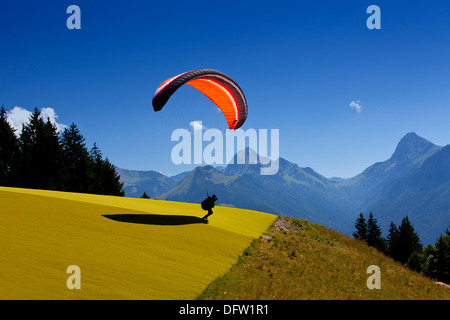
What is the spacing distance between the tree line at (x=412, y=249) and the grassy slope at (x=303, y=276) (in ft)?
142

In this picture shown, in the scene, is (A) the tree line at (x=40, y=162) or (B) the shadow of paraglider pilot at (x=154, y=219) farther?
(A) the tree line at (x=40, y=162)

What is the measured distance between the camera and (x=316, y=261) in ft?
55.8

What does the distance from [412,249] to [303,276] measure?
74.9m

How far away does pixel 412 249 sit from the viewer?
70812mm

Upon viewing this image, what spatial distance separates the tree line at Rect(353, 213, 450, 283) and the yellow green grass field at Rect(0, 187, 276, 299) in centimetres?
5200

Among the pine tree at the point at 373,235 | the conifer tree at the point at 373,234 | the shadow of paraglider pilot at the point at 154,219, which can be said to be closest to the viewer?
the shadow of paraglider pilot at the point at 154,219

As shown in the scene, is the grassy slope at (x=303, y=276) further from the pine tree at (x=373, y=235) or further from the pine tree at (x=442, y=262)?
the pine tree at (x=373, y=235)

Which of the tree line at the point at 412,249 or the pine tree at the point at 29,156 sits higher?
the pine tree at the point at 29,156

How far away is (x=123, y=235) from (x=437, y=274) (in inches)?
2735

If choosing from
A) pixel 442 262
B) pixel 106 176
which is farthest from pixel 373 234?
pixel 106 176

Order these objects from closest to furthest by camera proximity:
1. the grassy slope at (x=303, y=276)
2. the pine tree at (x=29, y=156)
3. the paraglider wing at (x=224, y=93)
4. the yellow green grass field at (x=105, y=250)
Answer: the yellow green grass field at (x=105, y=250) → the grassy slope at (x=303, y=276) → the paraglider wing at (x=224, y=93) → the pine tree at (x=29, y=156)

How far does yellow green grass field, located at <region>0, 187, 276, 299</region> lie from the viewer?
9.45 meters

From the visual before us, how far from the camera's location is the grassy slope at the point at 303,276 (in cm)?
1112

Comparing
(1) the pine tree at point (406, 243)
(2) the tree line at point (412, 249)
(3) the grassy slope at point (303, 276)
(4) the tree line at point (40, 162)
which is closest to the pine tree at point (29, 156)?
(4) the tree line at point (40, 162)
